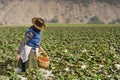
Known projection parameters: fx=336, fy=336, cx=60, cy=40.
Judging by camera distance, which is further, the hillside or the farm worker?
the hillside

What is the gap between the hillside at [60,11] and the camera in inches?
4769

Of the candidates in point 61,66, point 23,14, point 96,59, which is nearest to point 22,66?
point 61,66

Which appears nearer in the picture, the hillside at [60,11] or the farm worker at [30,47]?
the farm worker at [30,47]

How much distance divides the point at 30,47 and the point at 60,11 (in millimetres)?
116398

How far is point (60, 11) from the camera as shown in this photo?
125750 mm

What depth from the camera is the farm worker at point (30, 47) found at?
9.73 metres

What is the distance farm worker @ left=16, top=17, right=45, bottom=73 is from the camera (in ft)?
31.9

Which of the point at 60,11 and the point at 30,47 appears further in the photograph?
the point at 60,11

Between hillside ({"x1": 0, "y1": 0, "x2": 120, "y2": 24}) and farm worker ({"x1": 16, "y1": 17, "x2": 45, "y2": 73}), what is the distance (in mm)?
108915

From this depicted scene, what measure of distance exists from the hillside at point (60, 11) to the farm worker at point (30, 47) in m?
109

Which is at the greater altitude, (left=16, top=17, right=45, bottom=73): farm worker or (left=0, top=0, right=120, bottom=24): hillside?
(left=16, top=17, right=45, bottom=73): farm worker

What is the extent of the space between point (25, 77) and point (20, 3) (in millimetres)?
118512

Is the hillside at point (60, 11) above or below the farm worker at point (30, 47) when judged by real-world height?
below

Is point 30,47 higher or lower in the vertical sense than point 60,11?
higher
